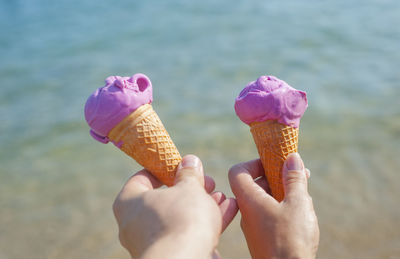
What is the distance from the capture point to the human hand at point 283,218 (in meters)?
1.85

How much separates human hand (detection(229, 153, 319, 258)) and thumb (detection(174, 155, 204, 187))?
254mm

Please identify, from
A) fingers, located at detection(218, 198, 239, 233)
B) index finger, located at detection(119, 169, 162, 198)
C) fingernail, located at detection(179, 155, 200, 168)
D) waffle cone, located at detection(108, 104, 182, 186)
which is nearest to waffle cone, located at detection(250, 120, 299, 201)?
fingers, located at detection(218, 198, 239, 233)

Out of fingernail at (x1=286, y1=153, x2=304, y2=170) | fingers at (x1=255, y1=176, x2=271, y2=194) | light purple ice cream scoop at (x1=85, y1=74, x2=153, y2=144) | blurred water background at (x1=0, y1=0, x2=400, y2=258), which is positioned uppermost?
light purple ice cream scoop at (x1=85, y1=74, x2=153, y2=144)

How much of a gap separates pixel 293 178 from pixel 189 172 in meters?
0.58

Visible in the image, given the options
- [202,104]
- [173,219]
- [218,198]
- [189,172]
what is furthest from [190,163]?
[202,104]

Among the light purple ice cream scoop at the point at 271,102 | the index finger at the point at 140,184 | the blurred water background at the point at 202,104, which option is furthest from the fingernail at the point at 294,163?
the blurred water background at the point at 202,104

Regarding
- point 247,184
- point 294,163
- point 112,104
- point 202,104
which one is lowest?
point 202,104

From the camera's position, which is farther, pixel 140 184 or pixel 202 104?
pixel 202 104

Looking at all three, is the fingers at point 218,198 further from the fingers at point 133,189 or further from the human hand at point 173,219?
the fingers at point 133,189

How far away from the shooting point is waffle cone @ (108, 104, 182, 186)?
2.16 metres

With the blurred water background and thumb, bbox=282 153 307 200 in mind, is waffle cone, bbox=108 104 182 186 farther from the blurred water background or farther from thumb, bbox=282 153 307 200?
the blurred water background

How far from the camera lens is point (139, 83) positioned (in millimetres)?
2242

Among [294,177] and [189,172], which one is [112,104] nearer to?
[189,172]

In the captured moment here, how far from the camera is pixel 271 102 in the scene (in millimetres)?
2117
